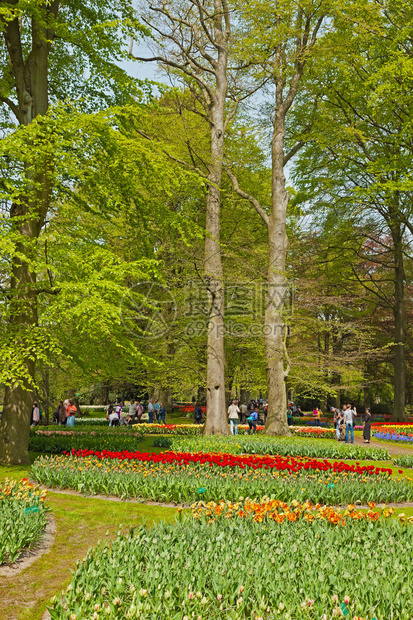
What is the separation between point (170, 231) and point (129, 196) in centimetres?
148

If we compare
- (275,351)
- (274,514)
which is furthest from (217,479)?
(275,351)

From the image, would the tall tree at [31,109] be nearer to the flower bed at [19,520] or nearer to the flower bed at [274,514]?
the flower bed at [19,520]

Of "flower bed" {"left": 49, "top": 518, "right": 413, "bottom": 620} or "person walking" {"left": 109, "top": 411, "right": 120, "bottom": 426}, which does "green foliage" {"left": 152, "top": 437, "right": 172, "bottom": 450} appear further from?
"flower bed" {"left": 49, "top": 518, "right": 413, "bottom": 620}

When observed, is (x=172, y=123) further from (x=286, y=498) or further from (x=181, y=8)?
(x=286, y=498)

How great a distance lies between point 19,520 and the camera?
4.97 metres

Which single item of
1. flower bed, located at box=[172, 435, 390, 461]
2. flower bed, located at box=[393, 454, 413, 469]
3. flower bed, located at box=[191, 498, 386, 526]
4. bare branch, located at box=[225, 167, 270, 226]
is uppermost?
bare branch, located at box=[225, 167, 270, 226]

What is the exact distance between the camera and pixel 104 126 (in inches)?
380

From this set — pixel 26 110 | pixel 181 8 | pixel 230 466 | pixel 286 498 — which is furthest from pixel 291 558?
pixel 181 8

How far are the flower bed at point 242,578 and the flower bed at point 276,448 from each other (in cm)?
718

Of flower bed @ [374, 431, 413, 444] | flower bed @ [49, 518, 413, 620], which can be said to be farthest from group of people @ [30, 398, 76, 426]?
flower bed @ [49, 518, 413, 620]

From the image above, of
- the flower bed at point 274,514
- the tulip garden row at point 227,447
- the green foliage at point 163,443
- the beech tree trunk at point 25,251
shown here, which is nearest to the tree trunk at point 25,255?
the beech tree trunk at point 25,251

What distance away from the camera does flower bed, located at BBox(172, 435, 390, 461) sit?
460 inches

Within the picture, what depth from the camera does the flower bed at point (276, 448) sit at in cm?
1168

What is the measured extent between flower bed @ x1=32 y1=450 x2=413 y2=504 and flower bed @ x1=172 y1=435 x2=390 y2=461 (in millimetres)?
2774
